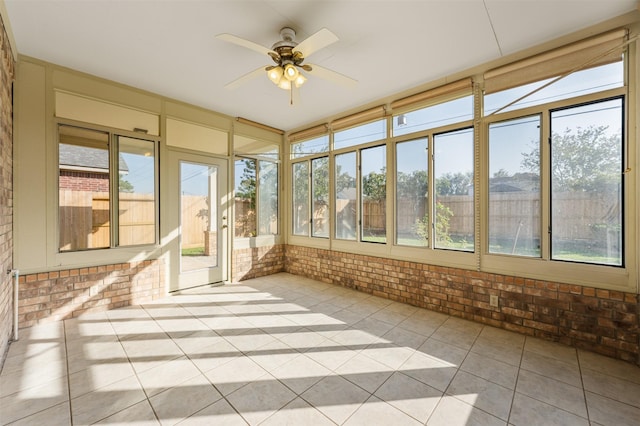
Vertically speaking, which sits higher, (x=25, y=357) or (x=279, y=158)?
(x=279, y=158)

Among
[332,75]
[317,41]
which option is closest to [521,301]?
[332,75]

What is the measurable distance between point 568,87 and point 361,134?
8.49 ft

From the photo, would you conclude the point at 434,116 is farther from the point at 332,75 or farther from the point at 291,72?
the point at 291,72

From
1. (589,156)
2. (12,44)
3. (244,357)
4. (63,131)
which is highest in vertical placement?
(12,44)

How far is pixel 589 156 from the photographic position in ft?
8.65

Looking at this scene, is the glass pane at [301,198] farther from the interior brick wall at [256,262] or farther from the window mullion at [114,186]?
the window mullion at [114,186]

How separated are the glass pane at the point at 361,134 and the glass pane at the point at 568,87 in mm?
1503

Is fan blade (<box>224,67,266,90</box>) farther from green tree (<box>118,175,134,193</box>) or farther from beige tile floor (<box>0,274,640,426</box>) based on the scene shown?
beige tile floor (<box>0,274,640,426</box>)

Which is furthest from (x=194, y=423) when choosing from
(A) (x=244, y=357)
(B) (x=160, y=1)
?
(B) (x=160, y=1)

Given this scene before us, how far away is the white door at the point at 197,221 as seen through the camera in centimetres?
427

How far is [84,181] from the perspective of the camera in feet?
11.3

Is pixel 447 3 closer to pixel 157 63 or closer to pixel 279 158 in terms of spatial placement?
pixel 157 63

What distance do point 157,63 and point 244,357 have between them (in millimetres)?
3448

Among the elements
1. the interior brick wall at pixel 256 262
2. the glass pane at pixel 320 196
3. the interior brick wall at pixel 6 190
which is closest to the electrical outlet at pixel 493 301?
the glass pane at pixel 320 196
